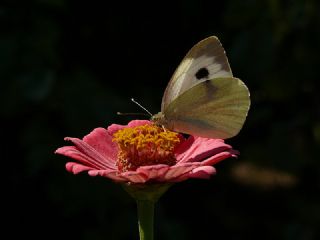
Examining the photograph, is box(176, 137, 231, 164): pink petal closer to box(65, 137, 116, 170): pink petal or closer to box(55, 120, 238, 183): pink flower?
box(55, 120, 238, 183): pink flower

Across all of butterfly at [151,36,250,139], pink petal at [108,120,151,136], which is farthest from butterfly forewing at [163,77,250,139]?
pink petal at [108,120,151,136]

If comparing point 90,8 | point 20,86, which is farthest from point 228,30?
point 20,86

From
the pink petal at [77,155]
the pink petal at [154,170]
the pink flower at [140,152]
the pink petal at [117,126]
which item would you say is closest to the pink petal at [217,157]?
the pink flower at [140,152]

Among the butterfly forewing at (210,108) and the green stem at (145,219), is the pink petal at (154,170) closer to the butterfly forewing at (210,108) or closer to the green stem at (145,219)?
the green stem at (145,219)

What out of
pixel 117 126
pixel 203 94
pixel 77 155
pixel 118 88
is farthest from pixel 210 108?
pixel 118 88

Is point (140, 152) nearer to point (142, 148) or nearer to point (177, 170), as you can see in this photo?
point (142, 148)

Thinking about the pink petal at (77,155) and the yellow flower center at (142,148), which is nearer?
the pink petal at (77,155)

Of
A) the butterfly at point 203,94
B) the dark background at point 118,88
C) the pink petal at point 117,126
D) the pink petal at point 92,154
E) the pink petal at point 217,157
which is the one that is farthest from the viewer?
the dark background at point 118,88
